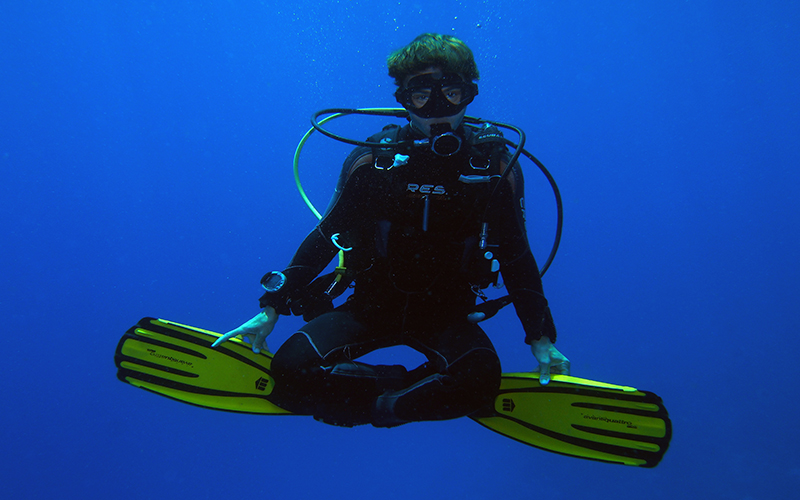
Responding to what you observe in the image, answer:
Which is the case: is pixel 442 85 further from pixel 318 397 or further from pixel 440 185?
pixel 318 397

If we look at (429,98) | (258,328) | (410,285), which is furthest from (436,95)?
(258,328)

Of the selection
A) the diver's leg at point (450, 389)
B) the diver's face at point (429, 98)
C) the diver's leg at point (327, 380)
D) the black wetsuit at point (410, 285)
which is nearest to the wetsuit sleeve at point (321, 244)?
the black wetsuit at point (410, 285)

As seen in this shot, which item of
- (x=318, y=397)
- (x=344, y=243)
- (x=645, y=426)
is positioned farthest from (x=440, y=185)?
(x=645, y=426)

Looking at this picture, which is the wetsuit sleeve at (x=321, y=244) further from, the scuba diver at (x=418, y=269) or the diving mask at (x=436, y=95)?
the diving mask at (x=436, y=95)

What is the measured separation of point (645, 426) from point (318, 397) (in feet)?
6.48

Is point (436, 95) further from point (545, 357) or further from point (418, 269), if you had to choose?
point (545, 357)

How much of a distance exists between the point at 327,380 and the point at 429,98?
1689 mm

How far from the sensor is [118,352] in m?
2.40

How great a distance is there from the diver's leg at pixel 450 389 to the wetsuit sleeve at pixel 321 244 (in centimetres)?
81

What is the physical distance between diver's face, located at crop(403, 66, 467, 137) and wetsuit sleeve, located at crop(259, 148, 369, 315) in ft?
1.33

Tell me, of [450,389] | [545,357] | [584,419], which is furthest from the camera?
[584,419]

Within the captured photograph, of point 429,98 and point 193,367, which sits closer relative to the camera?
point 429,98

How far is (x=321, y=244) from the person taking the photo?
2.35m

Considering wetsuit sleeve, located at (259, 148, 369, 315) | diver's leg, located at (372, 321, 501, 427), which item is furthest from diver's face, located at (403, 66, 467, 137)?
diver's leg, located at (372, 321, 501, 427)
